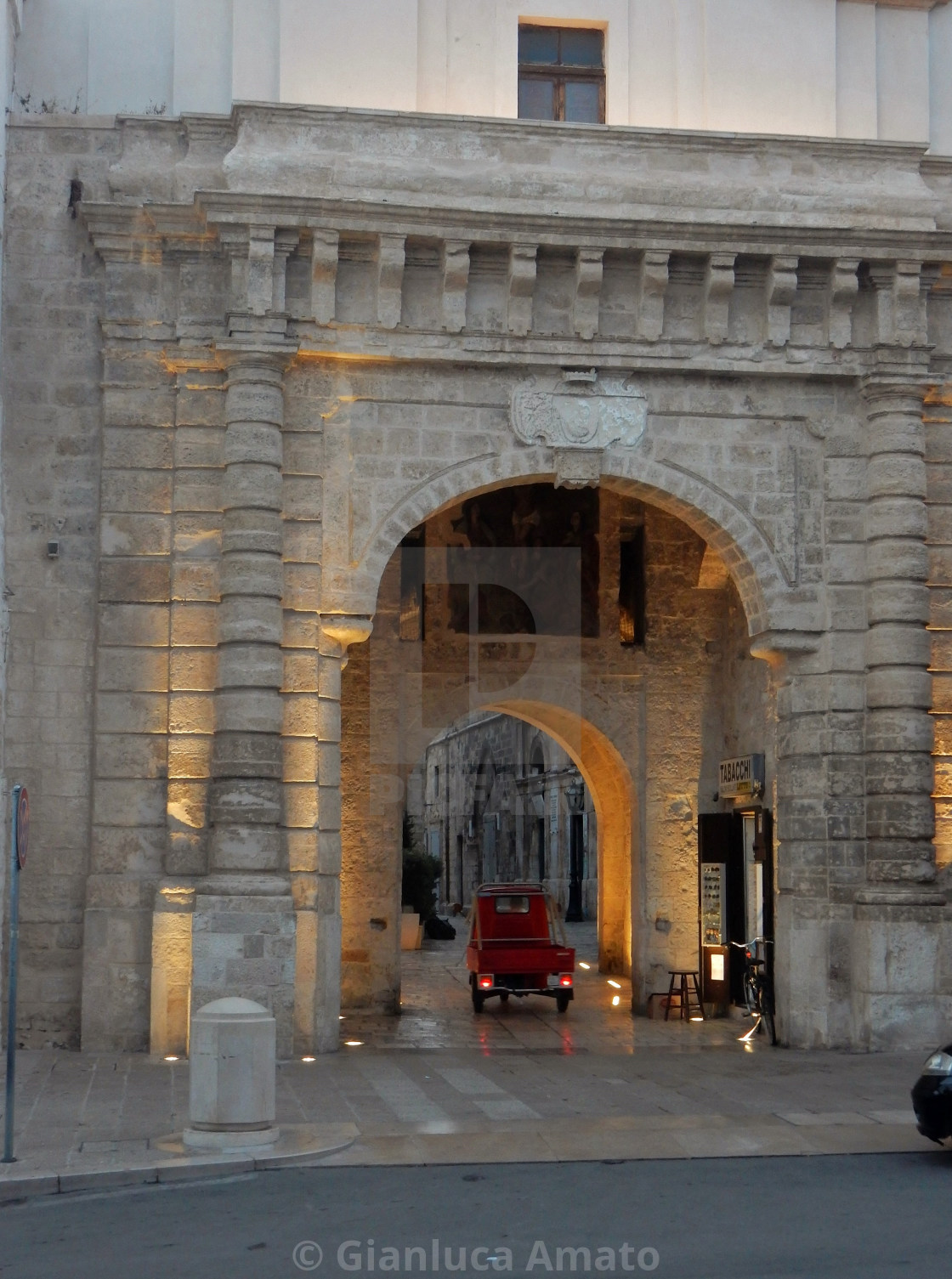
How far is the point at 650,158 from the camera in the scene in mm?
15398

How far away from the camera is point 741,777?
58.7ft

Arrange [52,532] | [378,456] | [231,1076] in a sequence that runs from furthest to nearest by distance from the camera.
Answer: [378,456], [52,532], [231,1076]

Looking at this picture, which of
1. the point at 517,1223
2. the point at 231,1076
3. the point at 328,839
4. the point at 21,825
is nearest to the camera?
the point at 517,1223

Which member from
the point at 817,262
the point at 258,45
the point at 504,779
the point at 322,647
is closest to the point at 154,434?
the point at 322,647

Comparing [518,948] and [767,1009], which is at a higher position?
[518,948]

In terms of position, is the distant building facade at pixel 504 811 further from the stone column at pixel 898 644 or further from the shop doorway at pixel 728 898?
the stone column at pixel 898 644

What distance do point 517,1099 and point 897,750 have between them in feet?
17.4

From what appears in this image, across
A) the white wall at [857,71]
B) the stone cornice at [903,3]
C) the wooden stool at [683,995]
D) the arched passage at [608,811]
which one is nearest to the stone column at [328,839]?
the wooden stool at [683,995]

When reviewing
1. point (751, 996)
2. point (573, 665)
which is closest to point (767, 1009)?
point (751, 996)

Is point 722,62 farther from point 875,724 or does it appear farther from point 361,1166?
point 361,1166

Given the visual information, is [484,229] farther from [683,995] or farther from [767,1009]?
[683,995]


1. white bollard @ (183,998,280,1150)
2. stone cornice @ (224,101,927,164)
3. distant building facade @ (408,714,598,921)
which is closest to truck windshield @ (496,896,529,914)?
stone cornice @ (224,101,927,164)

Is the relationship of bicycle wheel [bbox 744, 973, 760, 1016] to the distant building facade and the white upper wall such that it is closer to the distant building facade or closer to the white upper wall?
the white upper wall

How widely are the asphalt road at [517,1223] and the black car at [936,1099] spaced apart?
8.6 inches
